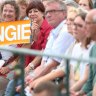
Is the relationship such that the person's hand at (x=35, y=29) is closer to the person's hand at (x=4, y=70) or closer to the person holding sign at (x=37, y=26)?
the person holding sign at (x=37, y=26)

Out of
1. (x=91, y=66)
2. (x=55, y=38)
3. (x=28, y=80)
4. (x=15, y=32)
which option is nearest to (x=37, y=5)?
(x=15, y=32)

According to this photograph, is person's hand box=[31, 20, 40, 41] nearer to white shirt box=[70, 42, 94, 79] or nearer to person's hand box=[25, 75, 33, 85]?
person's hand box=[25, 75, 33, 85]

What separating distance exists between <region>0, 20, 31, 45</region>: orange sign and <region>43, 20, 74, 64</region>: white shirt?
341 mm

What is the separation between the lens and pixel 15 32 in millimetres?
7012

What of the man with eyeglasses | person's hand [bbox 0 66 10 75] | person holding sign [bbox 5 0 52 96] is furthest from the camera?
person holding sign [bbox 5 0 52 96]

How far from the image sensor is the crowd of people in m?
5.36

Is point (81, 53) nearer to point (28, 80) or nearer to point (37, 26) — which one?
point (28, 80)

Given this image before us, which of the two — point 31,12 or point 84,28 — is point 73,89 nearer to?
point 84,28

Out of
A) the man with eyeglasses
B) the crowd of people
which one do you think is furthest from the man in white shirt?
the man with eyeglasses

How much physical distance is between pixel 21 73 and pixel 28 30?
2640 mm

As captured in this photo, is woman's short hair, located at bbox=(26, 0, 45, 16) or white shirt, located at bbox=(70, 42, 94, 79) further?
woman's short hair, located at bbox=(26, 0, 45, 16)

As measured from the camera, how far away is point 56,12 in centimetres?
705

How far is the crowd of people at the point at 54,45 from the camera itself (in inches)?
211

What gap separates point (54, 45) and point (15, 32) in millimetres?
691
